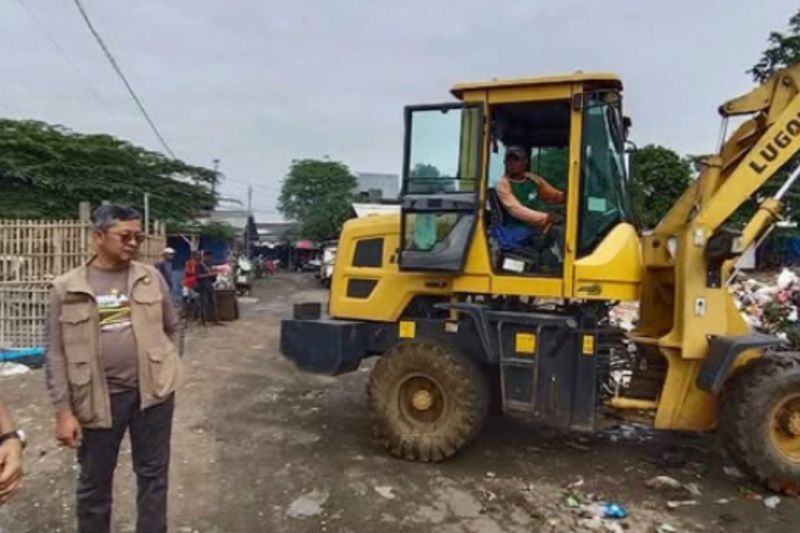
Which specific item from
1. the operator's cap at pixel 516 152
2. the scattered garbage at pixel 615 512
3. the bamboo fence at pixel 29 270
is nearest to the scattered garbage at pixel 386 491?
the scattered garbage at pixel 615 512

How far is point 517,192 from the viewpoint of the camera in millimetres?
5293

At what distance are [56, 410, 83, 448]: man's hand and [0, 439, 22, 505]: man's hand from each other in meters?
1.11

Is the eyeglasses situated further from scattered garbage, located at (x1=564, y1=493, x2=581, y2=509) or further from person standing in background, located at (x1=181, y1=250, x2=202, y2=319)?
person standing in background, located at (x1=181, y1=250, x2=202, y2=319)

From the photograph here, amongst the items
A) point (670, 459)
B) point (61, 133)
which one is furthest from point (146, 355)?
point (61, 133)

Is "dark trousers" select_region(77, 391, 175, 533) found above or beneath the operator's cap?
beneath

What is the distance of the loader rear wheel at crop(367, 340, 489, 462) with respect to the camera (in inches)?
196

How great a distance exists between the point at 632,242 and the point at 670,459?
1.67 metres

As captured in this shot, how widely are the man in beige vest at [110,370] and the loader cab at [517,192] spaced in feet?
7.93

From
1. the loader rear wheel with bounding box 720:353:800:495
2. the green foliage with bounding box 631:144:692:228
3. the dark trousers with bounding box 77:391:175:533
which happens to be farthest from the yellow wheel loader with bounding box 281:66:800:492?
the green foliage with bounding box 631:144:692:228

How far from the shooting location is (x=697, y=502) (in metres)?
4.43

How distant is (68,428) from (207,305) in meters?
10.9

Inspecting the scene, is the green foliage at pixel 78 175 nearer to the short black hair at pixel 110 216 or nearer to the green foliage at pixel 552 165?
the green foliage at pixel 552 165

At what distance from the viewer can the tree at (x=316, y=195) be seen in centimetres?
4069

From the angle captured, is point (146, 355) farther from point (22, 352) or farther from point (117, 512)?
point (22, 352)
